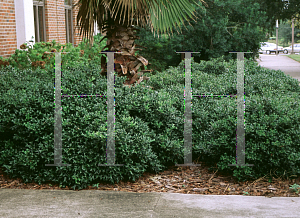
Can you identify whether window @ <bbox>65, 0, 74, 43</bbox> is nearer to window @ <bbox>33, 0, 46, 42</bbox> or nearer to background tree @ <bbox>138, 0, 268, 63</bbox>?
window @ <bbox>33, 0, 46, 42</bbox>

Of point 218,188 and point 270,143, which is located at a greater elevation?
point 270,143

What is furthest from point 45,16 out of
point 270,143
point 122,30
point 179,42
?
point 270,143

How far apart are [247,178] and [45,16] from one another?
28.3 feet

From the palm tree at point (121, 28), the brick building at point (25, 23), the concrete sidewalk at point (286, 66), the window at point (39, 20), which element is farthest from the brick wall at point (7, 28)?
the concrete sidewalk at point (286, 66)

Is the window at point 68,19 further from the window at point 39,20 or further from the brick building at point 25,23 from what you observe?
the window at point 39,20

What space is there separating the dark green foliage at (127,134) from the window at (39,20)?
6130 millimetres

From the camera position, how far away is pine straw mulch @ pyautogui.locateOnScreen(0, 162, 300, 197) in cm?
363

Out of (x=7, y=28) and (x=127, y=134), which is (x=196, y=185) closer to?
(x=127, y=134)

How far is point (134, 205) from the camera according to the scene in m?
3.21

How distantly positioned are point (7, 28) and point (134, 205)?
23.5 ft

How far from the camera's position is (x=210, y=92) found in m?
5.48

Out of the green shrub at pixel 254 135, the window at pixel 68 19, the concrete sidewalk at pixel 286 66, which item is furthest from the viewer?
the concrete sidewalk at pixel 286 66

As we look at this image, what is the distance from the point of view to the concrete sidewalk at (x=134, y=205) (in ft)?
9.98

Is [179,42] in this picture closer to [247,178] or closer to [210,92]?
[210,92]
